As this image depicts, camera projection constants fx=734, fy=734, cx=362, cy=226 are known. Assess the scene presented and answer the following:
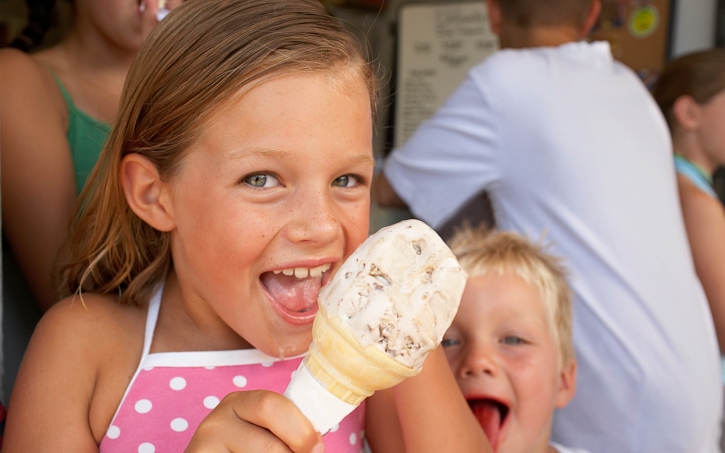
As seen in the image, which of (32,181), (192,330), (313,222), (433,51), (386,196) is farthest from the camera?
(433,51)

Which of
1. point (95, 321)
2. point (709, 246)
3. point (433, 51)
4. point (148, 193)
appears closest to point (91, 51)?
point (148, 193)

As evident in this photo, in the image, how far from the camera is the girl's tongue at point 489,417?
1631 mm

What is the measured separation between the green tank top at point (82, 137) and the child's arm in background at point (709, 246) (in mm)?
2112

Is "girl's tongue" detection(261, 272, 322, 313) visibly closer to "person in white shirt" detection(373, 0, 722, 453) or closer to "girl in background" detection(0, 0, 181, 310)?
"girl in background" detection(0, 0, 181, 310)

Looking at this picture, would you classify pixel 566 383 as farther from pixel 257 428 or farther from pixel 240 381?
pixel 257 428

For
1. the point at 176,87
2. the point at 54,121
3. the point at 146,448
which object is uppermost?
the point at 176,87

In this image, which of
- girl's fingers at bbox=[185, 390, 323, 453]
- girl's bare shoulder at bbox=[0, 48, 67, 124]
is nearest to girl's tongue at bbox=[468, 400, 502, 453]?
girl's fingers at bbox=[185, 390, 323, 453]

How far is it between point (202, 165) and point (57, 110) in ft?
2.24

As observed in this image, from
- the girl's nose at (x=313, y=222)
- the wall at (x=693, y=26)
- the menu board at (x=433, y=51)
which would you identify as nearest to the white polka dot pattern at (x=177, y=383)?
the girl's nose at (x=313, y=222)

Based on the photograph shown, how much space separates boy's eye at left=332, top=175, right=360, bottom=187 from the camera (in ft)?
4.00

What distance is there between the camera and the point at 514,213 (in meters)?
2.25

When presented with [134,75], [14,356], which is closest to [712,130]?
[134,75]

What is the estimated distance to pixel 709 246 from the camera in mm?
2709

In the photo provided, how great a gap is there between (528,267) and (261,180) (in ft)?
2.77
